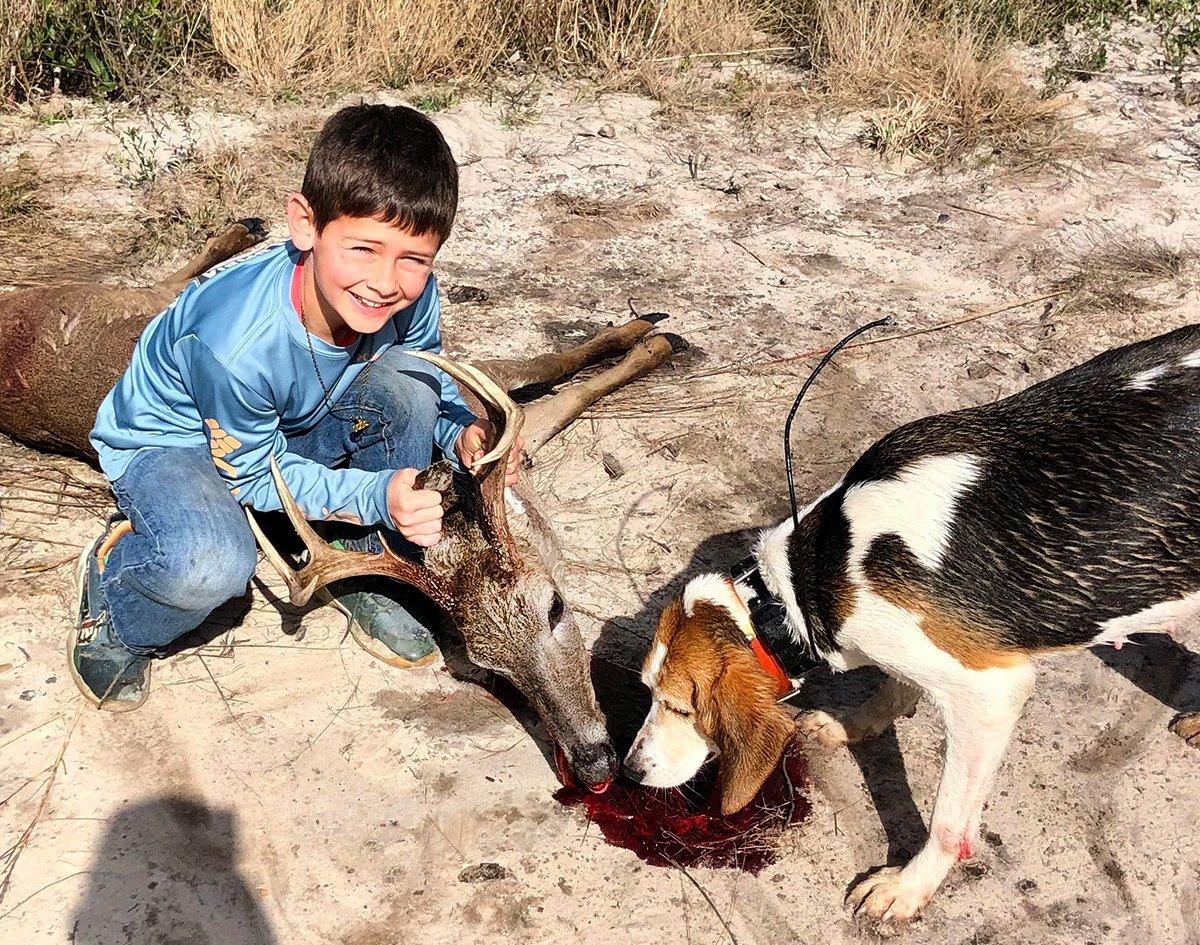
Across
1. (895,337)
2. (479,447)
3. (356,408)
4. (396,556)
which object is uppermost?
(479,447)

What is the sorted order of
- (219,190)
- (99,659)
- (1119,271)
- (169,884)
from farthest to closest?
(219,190) < (1119,271) < (99,659) < (169,884)

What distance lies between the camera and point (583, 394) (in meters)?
5.23

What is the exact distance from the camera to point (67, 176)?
668 centimetres

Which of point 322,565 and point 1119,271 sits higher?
point 322,565

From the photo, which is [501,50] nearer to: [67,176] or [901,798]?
[67,176]

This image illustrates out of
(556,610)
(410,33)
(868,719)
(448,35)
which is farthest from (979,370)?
(410,33)

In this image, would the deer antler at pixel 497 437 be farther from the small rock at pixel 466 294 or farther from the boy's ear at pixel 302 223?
the small rock at pixel 466 294

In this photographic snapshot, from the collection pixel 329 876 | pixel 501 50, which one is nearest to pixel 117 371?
pixel 329 876

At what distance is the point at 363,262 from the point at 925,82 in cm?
546

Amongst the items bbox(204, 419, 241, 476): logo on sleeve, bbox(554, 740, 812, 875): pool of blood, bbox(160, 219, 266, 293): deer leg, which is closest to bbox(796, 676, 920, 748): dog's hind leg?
bbox(554, 740, 812, 875): pool of blood

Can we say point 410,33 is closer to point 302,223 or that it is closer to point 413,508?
point 302,223

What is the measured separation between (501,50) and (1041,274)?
13.1ft

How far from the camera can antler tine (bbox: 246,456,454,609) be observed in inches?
134

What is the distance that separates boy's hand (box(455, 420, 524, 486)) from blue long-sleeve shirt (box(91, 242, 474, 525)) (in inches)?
11.7
